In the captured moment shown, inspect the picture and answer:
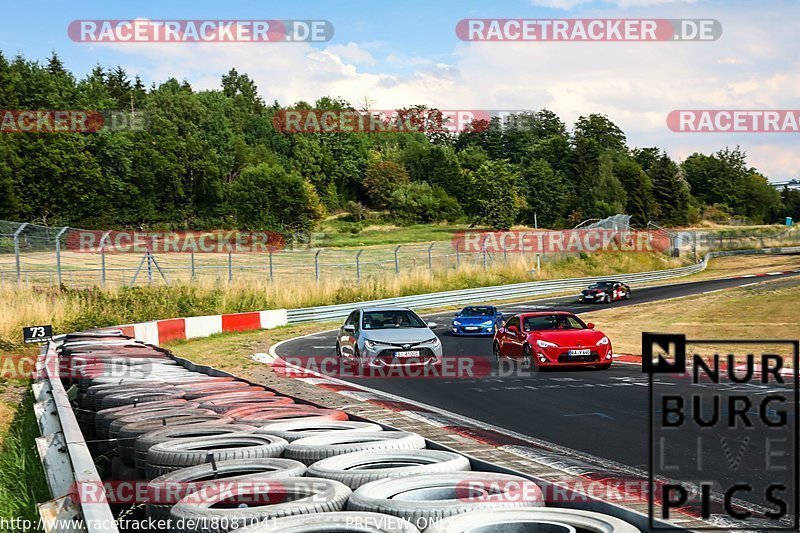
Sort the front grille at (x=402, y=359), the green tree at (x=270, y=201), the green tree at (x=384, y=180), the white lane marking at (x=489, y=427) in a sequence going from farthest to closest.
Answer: the green tree at (x=384, y=180) → the green tree at (x=270, y=201) → the front grille at (x=402, y=359) → the white lane marking at (x=489, y=427)

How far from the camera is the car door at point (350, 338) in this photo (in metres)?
20.2

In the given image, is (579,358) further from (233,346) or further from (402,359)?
(233,346)

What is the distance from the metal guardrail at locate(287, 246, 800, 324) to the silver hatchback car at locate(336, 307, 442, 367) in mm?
16514

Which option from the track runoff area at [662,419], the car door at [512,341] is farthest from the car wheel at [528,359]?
the track runoff area at [662,419]

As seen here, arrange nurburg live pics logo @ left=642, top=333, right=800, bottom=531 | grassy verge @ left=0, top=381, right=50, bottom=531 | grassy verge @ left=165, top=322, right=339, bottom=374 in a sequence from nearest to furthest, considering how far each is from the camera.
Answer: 1. nurburg live pics logo @ left=642, top=333, right=800, bottom=531
2. grassy verge @ left=0, top=381, right=50, bottom=531
3. grassy verge @ left=165, top=322, right=339, bottom=374

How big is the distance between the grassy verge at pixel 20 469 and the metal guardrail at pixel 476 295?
24.1 metres

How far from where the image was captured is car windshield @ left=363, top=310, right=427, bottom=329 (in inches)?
797

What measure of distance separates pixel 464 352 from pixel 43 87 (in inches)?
2878

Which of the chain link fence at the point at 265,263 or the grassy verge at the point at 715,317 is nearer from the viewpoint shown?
Result: the grassy verge at the point at 715,317

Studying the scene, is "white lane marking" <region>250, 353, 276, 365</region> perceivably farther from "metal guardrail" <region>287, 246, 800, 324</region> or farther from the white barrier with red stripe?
"metal guardrail" <region>287, 246, 800, 324</region>

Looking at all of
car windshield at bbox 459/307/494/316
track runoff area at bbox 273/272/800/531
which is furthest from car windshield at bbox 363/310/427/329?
car windshield at bbox 459/307/494/316

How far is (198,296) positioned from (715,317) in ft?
66.3
